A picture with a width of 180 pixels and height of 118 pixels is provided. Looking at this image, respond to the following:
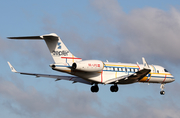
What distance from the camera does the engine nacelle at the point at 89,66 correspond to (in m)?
37.2

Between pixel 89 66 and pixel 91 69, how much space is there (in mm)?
498

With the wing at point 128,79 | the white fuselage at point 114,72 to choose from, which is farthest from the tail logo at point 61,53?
the wing at point 128,79

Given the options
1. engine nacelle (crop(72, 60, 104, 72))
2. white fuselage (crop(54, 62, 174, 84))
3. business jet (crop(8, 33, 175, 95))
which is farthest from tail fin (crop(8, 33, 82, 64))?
engine nacelle (crop(72, 60, 104, 72))

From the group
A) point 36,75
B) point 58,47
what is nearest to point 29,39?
point 58,47

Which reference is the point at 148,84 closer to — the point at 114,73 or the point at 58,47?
the point at 114,73

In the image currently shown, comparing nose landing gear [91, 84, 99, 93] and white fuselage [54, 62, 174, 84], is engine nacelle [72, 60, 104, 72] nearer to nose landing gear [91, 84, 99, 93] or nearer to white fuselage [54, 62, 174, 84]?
white fuselage [54, 62, 174, 84]

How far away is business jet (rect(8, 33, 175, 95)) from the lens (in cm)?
3750

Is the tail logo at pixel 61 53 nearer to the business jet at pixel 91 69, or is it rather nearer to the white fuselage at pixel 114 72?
the business jet at pixel 91 69

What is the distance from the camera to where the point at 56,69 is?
3703cm

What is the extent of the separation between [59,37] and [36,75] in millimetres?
7364

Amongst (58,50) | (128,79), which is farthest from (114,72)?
(58,50)

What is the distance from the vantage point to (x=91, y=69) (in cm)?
3819

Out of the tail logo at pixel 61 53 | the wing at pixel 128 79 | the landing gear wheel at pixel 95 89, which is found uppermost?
the tail logo at pixel 61 53

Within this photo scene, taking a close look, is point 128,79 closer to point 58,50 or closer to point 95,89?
point 95,89
